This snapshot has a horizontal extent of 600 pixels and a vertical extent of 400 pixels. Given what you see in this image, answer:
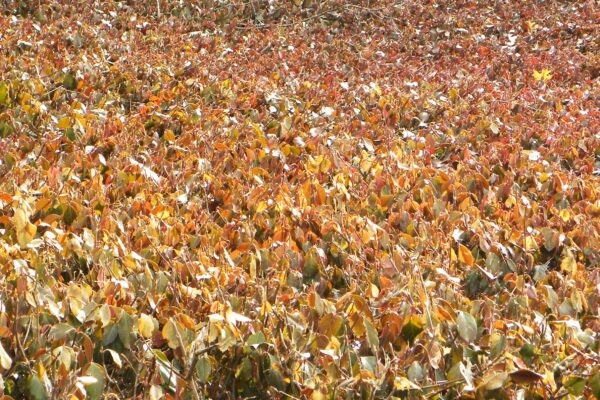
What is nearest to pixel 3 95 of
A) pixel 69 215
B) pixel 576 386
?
pixel 69 215

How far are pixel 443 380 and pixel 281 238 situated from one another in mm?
1157

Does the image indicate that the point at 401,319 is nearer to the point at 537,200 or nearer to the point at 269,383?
the point at 269,383

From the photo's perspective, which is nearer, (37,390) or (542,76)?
(37,390)

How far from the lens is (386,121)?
18.5 ft

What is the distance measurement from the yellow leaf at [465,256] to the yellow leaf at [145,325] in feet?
4.40

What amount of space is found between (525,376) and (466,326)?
301 mm

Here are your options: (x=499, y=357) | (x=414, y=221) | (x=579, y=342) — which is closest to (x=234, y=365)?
(x=499, y=357)

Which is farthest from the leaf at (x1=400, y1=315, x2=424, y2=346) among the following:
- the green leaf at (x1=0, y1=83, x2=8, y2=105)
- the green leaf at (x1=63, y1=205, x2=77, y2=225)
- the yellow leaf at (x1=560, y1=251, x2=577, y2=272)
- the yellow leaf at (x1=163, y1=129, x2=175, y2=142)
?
the green leaf at (x1=0, y1=83, x2=8, y2=105)

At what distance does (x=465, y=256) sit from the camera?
→ 3.20 metres

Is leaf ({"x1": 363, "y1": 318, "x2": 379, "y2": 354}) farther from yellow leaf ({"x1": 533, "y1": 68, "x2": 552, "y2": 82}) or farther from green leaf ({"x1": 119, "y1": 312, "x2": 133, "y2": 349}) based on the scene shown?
yellow leaf ({"x1": 533, "y1": 68, "x2": 552, "y2": 82})

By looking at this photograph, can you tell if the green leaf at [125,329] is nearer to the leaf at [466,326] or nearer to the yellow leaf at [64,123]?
the leaf at [466,326]

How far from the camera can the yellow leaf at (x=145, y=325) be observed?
2.34 meters

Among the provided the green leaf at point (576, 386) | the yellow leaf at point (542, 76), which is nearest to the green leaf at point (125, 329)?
the green leaf at point (576, 386)

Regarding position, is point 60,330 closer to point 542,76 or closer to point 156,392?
point 156,392
